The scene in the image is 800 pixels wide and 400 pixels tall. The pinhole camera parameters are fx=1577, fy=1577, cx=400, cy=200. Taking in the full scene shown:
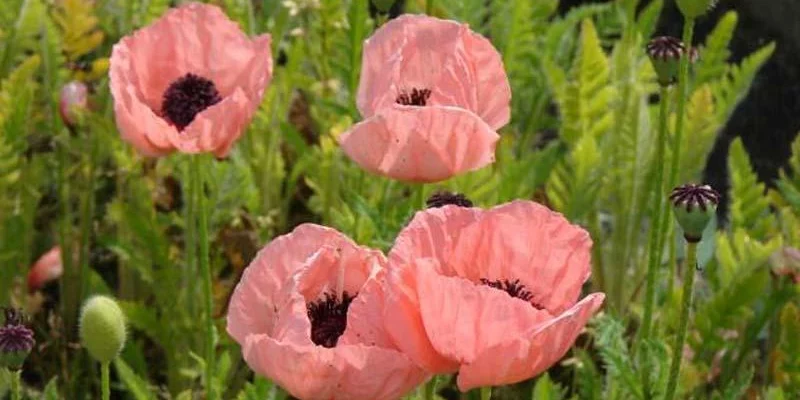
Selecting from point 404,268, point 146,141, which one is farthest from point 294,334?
point 146,141

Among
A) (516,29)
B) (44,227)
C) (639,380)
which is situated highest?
(516,29)

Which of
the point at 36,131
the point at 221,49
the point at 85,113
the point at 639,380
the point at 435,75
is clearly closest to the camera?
the point at 435,75

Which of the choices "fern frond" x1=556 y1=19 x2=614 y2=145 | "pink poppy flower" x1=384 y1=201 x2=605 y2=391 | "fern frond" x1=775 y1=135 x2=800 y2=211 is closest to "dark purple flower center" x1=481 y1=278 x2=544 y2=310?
"pink poppy flower" x1=384 y1=201 x2=605 y2=391

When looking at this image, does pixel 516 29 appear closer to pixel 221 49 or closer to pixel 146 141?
pixel 221 49

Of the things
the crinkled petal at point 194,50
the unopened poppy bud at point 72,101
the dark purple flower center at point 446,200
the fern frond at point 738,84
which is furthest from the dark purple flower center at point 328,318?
the fern frond at point 738,84

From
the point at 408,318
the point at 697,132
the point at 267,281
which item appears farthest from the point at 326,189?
the point at 408,318

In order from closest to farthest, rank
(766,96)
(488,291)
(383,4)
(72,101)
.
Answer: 1. (488,291)
2. (383,4)
3. (72,101)
4. (766,96)

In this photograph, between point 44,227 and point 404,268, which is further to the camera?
point 44,227

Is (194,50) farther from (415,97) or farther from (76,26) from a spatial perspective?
(76,26)
